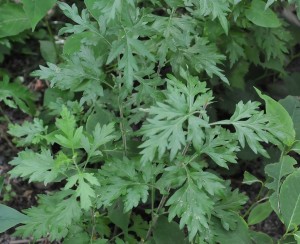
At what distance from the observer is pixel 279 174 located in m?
2.08

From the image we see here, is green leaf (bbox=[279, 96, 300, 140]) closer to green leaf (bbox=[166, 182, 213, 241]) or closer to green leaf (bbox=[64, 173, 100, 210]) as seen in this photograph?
green leaf (bbox=[166, 182, 213, 241])

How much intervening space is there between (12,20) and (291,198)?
1.61 m

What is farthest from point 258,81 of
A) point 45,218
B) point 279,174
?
point 45,218

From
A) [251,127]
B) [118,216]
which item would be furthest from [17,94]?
[251,127]

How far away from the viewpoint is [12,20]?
2.69 meters

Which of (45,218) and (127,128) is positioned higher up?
(127,128)

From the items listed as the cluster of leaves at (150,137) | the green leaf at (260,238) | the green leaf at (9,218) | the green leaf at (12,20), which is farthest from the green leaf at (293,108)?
the green leaf at (12,20)

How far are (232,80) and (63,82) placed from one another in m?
1.16

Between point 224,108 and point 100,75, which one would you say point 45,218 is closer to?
point 100,75

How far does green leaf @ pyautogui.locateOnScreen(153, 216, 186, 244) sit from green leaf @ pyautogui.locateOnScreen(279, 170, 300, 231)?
43 cm

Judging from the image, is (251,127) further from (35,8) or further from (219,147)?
(35,8)

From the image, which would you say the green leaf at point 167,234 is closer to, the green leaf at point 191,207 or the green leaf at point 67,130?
the green leaf at point 191,207

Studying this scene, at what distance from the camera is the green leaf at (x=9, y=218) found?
185cm

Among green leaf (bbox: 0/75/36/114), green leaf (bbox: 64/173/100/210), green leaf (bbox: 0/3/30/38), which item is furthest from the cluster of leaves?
green leaf (bbox: 0/3/30/38)
